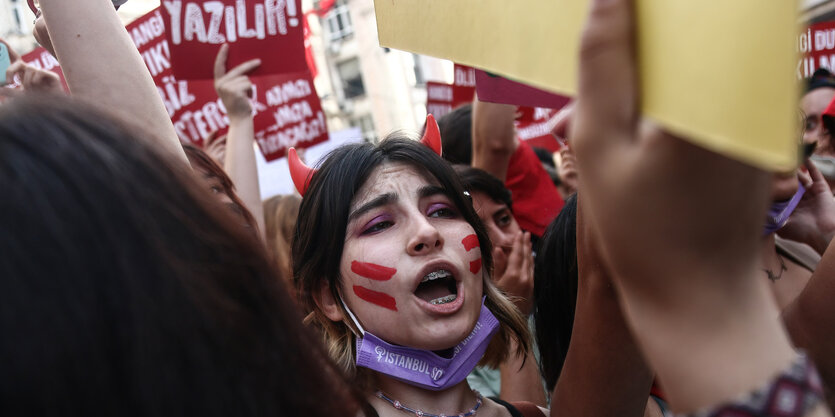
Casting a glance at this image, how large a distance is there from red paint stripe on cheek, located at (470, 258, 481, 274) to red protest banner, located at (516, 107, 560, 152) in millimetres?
3365

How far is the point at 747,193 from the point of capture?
1.98 ft

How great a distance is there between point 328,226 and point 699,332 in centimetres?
140

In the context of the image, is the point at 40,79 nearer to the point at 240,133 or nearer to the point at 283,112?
the point at 240,133

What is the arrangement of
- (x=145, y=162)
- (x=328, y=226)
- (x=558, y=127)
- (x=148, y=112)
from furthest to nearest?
(x=328, y=226), (x=148, y=112), (x=558, y=127), (x=145, y=162)

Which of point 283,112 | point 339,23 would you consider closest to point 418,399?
point 283,112

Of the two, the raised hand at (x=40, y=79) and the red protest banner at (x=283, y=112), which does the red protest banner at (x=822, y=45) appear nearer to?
the red protest banner at (x=283, y=112)

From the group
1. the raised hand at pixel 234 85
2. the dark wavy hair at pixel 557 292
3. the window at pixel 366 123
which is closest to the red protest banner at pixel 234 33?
the raised hand at pixel 234 85

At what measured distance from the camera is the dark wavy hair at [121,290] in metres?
0.77

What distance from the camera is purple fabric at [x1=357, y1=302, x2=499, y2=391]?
178cm

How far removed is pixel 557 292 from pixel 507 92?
828mm

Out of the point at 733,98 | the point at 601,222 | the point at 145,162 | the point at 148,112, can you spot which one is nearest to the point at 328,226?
the point at 148,112

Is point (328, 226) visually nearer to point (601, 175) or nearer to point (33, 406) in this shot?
point (33, 406)

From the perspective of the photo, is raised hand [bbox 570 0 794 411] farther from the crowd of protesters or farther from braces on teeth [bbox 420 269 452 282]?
braces on teeth [bbox 420 269 452 282]

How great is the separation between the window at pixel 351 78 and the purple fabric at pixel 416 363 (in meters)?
31.9
